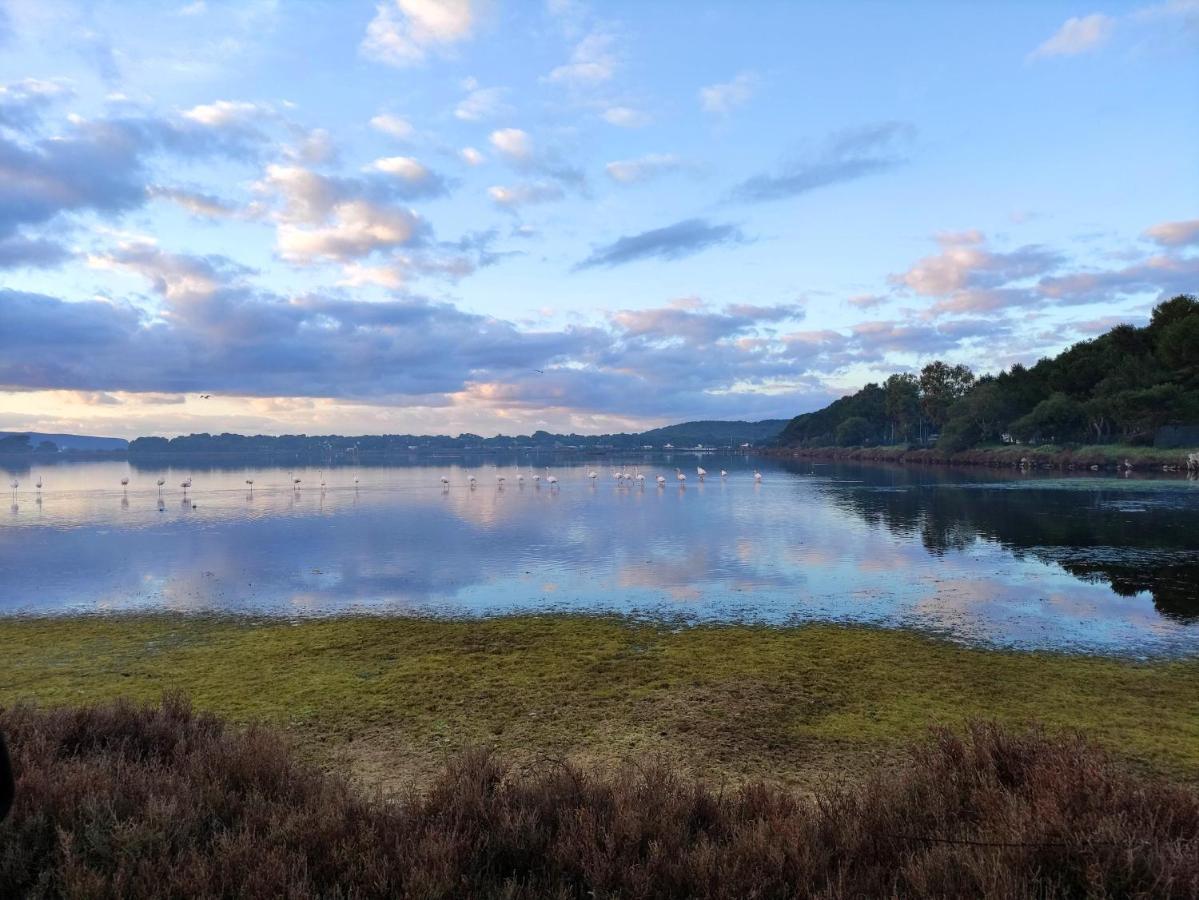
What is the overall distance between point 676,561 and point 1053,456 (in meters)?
86.0

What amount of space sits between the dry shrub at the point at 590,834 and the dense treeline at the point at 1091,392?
98931mm

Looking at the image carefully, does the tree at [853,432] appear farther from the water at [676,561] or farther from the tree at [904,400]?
the water at [676,561]

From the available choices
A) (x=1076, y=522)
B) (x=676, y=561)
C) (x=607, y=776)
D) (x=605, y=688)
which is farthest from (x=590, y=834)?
(x=1076, y=522)

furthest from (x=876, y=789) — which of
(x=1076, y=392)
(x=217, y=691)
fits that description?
(x=1076, y=392)

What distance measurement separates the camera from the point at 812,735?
9.99 metres

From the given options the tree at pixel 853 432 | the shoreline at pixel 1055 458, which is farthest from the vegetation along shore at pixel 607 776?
the tree at pixel 853 432

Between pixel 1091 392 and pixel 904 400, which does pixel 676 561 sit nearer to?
pixel 1091 392

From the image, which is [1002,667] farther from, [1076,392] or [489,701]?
[1076,392]

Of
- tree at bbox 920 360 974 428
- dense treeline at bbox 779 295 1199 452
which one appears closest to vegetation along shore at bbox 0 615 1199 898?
dense treeline at bbox 779 295 1199 452

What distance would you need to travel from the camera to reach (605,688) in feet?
40.8

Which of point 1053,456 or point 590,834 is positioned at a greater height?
point 1053,456

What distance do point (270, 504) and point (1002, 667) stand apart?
5434 centimetres

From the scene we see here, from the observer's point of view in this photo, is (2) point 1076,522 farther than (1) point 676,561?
Yes

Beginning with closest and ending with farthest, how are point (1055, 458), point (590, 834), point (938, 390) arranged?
point (590, 834) < point (1055, 458) < point (938, 390)
